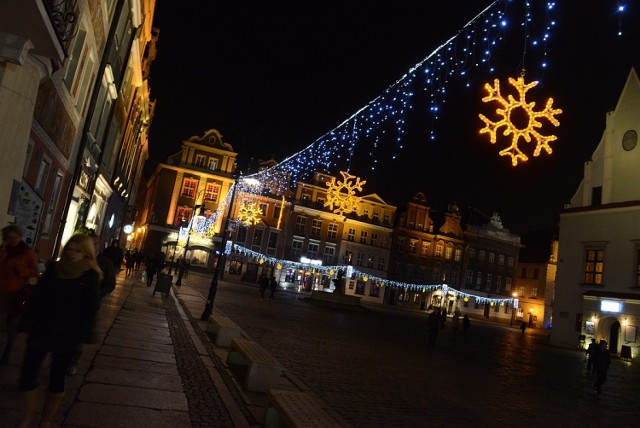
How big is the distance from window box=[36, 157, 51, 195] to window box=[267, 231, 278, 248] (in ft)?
147

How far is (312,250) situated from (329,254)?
255 centimetres

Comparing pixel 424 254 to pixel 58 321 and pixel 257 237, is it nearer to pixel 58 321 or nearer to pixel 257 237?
pixel 257 237

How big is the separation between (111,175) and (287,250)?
32745 millimetres

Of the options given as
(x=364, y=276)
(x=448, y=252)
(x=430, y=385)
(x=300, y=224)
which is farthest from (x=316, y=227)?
(x=430, y=385)

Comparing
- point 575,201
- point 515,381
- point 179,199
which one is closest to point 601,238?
point 575,201

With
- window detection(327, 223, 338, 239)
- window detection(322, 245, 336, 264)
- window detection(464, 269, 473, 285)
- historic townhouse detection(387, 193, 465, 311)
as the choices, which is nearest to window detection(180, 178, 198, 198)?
window detection(327, 223, 338, 239)

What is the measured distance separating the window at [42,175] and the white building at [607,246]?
3069 centimetres

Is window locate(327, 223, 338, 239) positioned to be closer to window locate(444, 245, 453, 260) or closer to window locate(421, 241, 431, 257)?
window locate(421, 241, 431, 257)

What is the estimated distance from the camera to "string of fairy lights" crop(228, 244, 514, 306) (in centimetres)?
5641

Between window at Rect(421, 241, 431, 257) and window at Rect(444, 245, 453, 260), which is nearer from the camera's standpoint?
window at Rect(421, 241, 431, 257)

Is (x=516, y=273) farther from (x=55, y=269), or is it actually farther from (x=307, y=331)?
(x=55, y=269)

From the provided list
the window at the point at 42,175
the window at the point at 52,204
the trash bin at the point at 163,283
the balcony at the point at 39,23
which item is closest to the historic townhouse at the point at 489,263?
the trash bin at the point at 163,283

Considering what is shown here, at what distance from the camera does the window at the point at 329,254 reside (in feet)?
201

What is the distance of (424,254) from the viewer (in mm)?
66500
